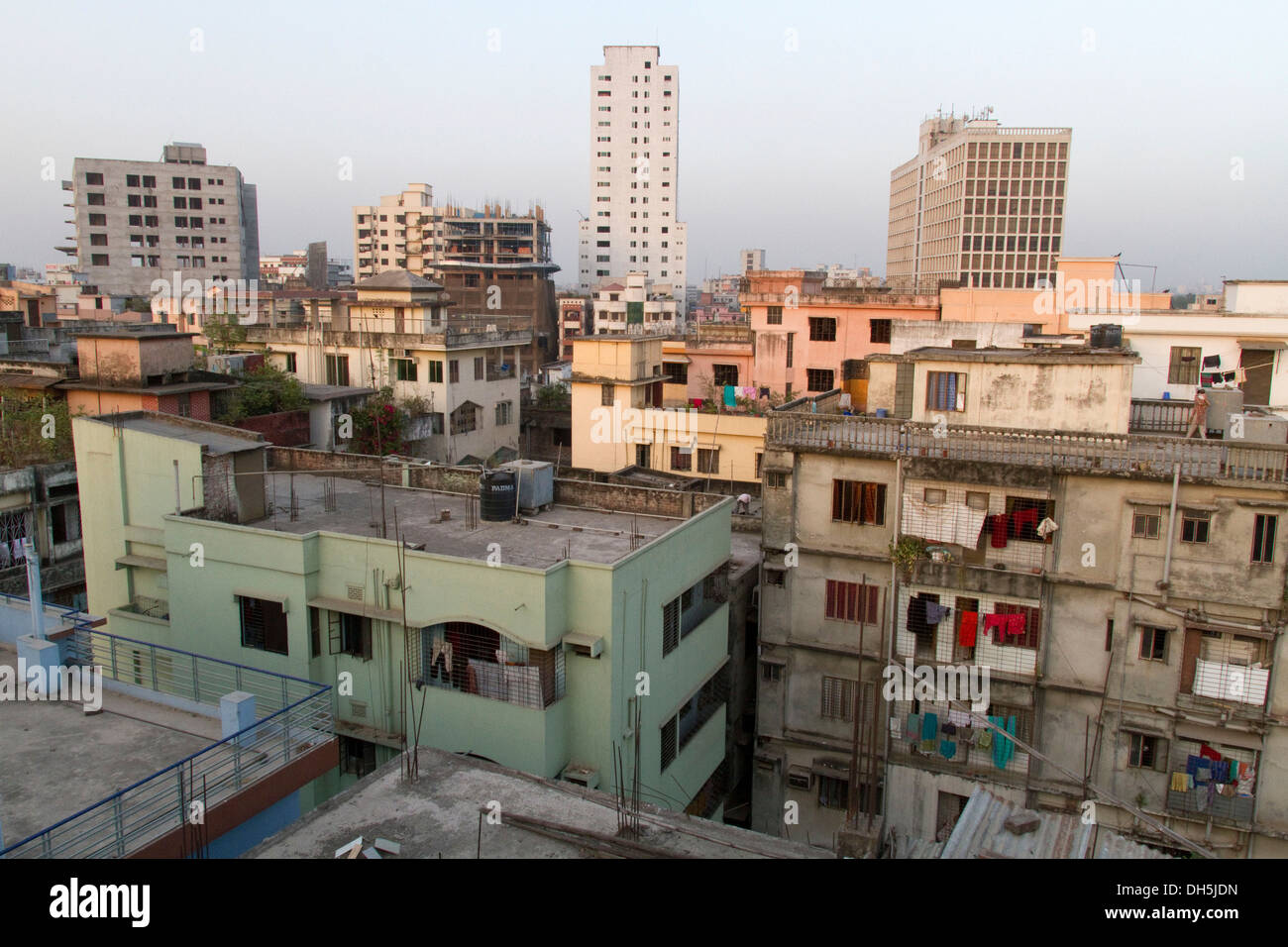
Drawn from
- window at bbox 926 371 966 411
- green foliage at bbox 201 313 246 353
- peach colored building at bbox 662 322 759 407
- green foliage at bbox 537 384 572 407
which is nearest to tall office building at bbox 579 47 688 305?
green foliage at bbox 537 384 572 407

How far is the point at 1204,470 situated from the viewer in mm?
19953

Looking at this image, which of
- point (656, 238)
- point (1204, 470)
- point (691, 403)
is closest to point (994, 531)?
point (1204, 470)

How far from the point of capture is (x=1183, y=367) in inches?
1106

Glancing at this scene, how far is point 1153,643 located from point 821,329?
26.7m

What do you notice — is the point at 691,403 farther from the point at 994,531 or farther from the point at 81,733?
the point at 81,733

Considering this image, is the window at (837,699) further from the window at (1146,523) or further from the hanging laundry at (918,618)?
the window at (1146,523)

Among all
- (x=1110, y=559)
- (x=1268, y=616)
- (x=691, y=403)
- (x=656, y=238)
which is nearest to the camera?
(x=1268, y=616)

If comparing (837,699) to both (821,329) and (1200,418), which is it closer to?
(1200,418)

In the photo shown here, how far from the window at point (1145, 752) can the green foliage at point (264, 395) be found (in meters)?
28.4

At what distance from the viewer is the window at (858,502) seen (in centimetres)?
2327

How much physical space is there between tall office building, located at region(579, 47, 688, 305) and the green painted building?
110 meters
